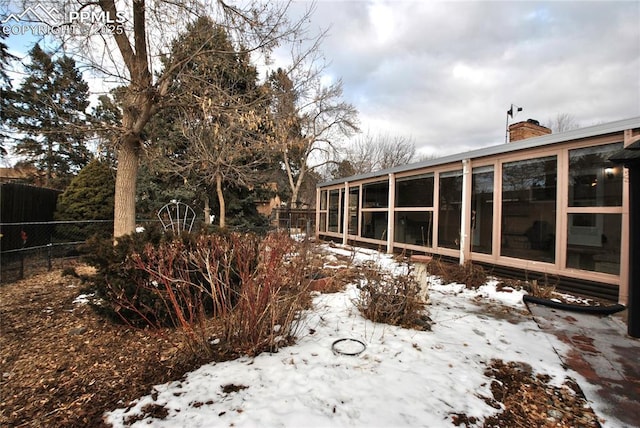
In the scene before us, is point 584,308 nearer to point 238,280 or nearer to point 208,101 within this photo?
point 238,280

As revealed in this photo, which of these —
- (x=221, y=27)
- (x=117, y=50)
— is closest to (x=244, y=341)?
(x=221, y=27)

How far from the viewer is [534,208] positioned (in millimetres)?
4695

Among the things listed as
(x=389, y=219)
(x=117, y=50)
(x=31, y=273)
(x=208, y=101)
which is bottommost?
(x=31, y=273)

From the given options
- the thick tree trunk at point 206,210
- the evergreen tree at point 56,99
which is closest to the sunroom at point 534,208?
the evergreen tree at point 56,99

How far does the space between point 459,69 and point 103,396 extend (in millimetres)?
10617

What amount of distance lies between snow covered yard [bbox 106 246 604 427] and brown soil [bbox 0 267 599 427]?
0.11 m

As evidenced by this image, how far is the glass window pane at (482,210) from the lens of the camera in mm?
5387

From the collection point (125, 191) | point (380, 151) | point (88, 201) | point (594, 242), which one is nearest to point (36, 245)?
point (88, 201)

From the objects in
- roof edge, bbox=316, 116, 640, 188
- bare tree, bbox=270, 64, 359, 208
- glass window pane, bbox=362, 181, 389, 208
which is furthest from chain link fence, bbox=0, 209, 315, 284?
bare tree, bbox=270, 64, 359, 208

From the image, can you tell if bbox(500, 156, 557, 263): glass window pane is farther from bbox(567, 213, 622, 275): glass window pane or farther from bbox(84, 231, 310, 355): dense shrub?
bbox(84, 231, 310, 355): dense shrub

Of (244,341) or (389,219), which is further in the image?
(389,219)

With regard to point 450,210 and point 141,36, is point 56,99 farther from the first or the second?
point 450,210

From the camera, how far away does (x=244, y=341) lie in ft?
8.04

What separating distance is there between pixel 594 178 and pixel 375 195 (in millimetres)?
5237
